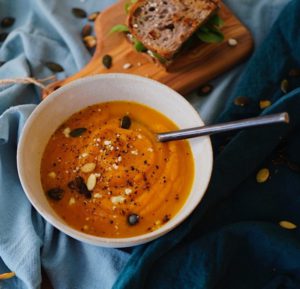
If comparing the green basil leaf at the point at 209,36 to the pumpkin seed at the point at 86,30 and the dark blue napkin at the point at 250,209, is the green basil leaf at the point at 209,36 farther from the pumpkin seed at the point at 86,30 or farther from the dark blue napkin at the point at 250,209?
the pumpkin seed at the point at 86,30

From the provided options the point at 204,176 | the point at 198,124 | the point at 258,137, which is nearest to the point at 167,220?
Answer: the point at 204,176

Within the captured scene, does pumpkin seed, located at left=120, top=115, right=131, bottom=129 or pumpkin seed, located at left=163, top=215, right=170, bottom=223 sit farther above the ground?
pumpkin seed, located at left=120, top=115, right=131, bottom=129

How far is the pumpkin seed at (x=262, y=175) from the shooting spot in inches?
72.6

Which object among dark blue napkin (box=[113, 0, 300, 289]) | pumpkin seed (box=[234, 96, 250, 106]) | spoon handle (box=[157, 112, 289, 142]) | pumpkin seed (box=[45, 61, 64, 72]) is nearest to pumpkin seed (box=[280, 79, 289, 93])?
dark blue napkin (box=[113, 0, 300, 289])

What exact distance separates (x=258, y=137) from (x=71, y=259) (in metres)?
0.77

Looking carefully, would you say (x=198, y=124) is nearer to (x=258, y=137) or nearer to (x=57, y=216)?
(x=258, y=137)

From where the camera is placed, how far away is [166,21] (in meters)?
2.01

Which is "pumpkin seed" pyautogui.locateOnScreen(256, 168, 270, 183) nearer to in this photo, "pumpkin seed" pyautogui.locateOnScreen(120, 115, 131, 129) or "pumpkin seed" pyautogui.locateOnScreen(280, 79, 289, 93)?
"pumpkin seed" pyautogui.locateOnScreen(280, 79, 289, 93)

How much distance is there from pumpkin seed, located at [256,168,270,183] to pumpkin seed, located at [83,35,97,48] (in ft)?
2.92

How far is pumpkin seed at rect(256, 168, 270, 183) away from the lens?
1.84 m

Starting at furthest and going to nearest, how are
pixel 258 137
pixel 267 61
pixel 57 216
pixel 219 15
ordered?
pixel 219 15
pixel 267 61
pixel 258 137
pixel 57 216

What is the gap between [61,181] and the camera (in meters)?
1.62

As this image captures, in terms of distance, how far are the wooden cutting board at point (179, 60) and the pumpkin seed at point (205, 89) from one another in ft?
0.07

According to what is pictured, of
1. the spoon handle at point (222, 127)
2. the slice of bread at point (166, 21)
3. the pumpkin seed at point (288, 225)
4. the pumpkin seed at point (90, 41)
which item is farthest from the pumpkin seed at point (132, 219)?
the pumpkin seed at point (90, 41)
